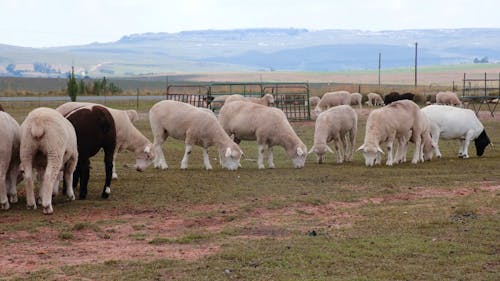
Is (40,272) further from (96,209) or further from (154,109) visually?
(154,109)

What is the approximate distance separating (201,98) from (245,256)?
1304 inches

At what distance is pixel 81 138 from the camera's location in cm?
1488

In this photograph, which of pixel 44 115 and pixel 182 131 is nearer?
pixel 44 115

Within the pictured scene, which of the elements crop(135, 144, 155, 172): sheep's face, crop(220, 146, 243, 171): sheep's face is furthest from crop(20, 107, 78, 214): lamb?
crop(220, 146, 243, 171): sheep's face

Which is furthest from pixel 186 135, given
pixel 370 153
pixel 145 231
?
pixel 145 231

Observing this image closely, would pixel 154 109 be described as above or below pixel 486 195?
above

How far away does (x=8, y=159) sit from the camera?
44.1 feet

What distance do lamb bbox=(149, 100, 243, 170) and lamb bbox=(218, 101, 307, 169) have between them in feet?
3.31

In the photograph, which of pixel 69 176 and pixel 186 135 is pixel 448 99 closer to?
pixel 186 135

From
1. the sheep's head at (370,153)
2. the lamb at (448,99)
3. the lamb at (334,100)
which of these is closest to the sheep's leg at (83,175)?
the sheep's head at (370,153)

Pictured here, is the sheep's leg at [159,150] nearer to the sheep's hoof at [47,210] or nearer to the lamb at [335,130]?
the lamb at [335,130]

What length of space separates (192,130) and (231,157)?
1071 mm

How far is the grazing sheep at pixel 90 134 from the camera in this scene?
14.9m

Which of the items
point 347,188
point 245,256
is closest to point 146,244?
point 245,256
